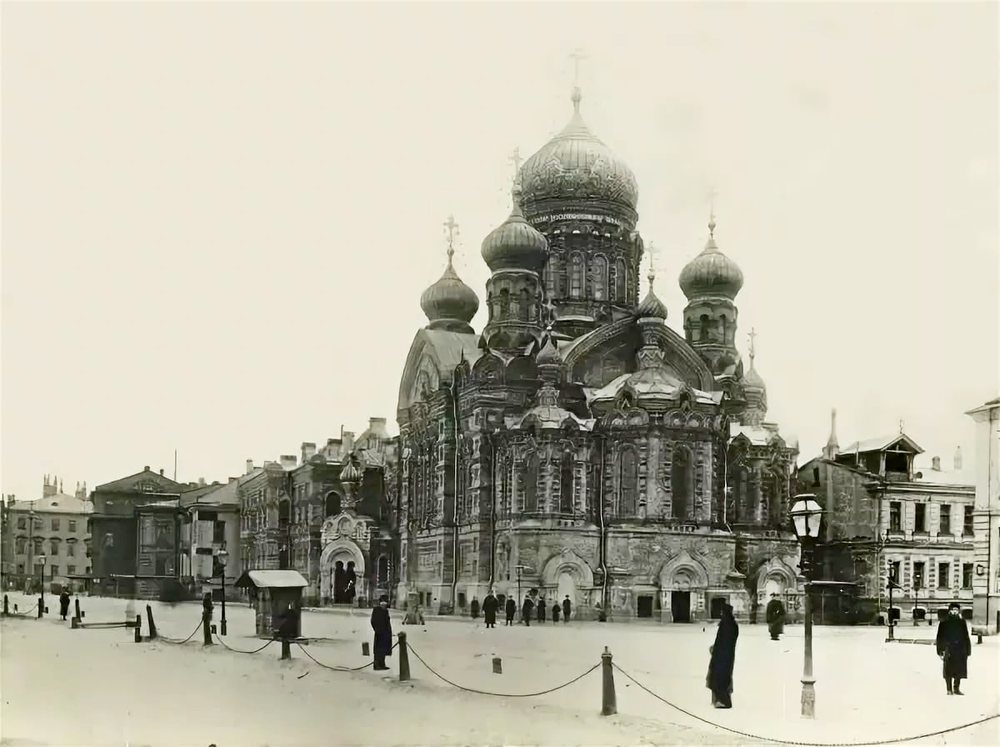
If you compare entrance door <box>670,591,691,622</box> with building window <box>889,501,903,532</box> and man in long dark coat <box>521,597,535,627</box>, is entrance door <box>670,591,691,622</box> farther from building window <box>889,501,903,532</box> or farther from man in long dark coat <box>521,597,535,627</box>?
building window <box>889,501,903,532</box>

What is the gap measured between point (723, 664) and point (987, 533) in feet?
36.7

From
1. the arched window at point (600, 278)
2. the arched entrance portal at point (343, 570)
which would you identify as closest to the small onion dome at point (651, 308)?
the arched window at point (600, 278)

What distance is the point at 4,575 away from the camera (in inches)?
918

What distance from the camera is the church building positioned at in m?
33.1

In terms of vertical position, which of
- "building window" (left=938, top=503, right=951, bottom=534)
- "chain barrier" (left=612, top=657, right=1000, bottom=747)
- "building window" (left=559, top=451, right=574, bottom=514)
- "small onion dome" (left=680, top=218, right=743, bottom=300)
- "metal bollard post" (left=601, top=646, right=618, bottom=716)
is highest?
"small onion dome" (left=680, top=218, right=743, bottom=300)

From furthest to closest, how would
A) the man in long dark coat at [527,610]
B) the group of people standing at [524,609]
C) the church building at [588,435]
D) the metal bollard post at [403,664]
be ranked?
the church building at [588,435], the man in long dark coat at [527,610], the group of people standing at [524,609], the metal bollard post at [403,664]

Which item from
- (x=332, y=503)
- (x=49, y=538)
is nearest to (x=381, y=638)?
(x=49, y=538)

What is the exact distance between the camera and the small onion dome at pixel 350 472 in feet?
126

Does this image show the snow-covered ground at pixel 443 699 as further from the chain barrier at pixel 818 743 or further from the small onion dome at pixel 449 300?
the small onion dome at pixel 449 300

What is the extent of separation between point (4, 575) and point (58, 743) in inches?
342

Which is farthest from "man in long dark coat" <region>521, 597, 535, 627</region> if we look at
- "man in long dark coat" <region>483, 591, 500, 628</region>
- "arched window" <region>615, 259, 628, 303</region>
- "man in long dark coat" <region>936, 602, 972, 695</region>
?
"man in long dark coat" <region>936, 602, 972, 695</region>

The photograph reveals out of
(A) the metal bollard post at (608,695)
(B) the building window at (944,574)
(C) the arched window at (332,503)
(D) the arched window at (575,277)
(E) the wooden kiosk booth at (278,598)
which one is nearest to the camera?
(A) the metal bollard post at (608,695)

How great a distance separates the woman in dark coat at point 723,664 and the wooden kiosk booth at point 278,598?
8.29 m

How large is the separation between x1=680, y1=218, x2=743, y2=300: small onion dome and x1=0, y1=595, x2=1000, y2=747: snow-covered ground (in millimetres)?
21019
